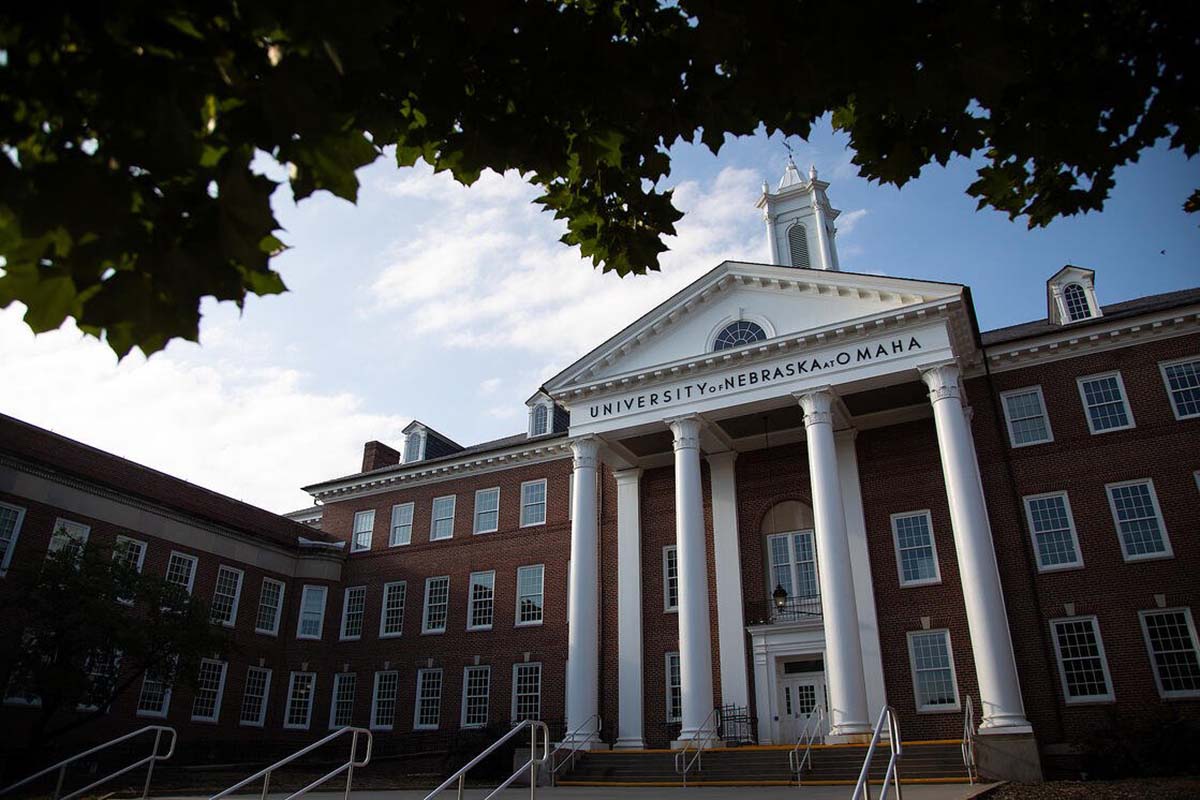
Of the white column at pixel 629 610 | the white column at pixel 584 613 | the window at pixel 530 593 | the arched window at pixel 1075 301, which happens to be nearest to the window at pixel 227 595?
the window at pixel 530 593

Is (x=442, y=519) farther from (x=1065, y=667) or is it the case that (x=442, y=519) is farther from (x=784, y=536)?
(x=1065, y=667)

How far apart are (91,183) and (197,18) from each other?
78cm

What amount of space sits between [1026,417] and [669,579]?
12.5m

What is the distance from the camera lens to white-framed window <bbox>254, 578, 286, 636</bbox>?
36.3 m

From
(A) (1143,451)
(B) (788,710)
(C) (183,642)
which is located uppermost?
(A) (1143,451)

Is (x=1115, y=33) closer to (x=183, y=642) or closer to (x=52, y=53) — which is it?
(x=52, y=53)

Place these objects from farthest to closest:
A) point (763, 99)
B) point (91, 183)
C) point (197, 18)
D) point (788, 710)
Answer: point (788, 710), point (763, 99), point (197, 18), point (91, 183)

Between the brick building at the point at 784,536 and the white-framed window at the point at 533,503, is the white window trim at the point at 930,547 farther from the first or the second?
the white-framed window at the point at 533,503

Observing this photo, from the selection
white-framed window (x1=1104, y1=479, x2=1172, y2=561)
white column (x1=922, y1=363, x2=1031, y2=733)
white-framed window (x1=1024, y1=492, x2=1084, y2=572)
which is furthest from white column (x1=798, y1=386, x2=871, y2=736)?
white-framed window (x1=1104, y1=479, x2=1172, y2=561)

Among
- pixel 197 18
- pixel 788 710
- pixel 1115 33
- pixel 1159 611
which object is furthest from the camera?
pixel 788 710

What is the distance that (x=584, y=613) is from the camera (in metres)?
27.5

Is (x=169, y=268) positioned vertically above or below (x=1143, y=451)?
below

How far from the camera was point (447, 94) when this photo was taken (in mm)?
5488

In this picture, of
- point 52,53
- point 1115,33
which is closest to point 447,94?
point 52,53
